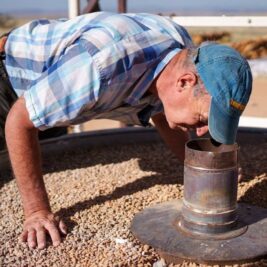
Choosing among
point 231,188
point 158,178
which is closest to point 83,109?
point 231,188

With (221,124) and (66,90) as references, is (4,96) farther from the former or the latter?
(221,124)

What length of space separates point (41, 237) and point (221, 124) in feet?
2.64

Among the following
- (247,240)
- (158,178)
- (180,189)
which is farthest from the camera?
(158,178)

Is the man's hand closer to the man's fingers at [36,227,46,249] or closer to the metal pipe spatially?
the man's fingers at [36,227,46,249]

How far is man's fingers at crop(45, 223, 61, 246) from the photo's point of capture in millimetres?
2020

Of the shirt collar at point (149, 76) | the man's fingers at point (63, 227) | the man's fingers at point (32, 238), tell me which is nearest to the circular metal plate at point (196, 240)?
the man's fingers at point (63, 227)

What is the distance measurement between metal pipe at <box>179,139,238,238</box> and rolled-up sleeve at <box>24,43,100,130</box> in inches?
17.0

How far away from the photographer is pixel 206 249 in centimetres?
191

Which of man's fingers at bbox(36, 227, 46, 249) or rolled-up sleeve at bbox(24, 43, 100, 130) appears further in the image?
man's fingers at bbox(36, 227, 46, 249)

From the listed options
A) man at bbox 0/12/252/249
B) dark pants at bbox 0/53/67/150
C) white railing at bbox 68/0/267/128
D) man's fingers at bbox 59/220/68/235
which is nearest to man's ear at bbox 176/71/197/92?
man at bbox 0/12/252/249

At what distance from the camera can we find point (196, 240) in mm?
1979

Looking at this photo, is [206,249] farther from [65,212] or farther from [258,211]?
[65,212]

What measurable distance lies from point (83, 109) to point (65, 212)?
63 cm

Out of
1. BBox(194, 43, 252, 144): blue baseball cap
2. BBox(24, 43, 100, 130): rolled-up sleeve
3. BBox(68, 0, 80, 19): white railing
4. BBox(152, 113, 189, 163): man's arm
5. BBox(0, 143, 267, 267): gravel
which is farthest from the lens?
BBox(68, 0, 80, 19): white railing
